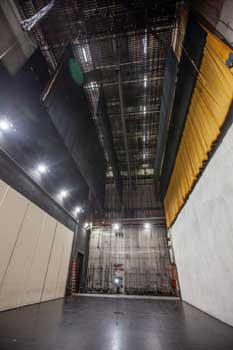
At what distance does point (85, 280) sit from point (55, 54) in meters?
11.3

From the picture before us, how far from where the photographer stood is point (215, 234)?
3.29m

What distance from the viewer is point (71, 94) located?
5500 millimetres

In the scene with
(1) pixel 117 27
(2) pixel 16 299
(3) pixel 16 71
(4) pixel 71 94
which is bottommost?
(2) pixel 16 299

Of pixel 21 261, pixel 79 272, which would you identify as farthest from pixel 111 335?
pixel 79 272

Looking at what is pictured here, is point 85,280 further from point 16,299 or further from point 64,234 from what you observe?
point 16,299

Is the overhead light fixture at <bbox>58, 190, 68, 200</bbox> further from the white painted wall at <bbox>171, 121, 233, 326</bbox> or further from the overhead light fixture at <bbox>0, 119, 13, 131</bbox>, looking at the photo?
the white painted wall at <bbox>171, 121, 233, 326</bbox>

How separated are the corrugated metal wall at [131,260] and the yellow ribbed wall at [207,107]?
21.7 feet

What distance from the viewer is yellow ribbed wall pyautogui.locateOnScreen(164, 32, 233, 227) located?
8.73 feet

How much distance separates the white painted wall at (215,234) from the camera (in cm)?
282

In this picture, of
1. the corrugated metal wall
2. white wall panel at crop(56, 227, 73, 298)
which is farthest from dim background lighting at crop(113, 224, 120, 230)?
white wall panel at crop(56, 227, 73, 298)

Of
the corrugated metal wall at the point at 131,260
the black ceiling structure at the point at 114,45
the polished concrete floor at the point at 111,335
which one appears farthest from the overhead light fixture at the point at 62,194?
the corrugated metal wall at the point at 131,260

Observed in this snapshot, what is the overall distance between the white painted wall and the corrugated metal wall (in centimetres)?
518

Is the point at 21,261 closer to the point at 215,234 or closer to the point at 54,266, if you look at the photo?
the point at 54,266

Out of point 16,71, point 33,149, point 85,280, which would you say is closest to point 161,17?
point 16,71
